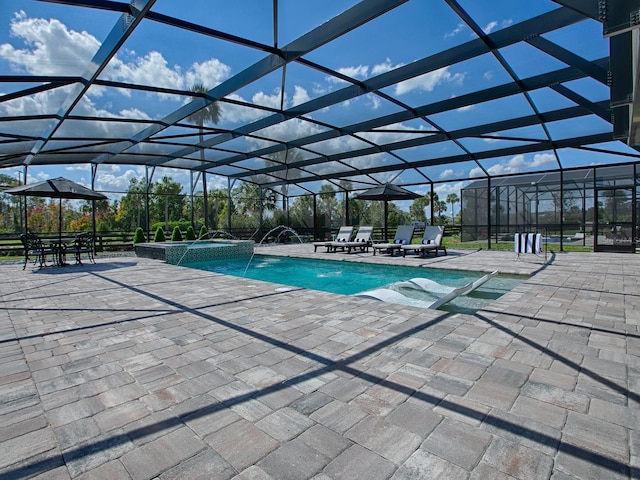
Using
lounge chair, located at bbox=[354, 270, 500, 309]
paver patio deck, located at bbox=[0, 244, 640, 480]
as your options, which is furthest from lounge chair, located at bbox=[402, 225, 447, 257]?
paver patio deck, located at bbox=[0, 244, 640, 480]

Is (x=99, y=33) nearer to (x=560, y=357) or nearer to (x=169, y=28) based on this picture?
(x=169, y=28)

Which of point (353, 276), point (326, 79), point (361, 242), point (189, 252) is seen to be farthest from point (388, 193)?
point (189, 252)

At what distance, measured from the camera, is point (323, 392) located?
2.25m

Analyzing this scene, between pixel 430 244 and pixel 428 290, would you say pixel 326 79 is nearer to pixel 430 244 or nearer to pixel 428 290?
pixel 428 290

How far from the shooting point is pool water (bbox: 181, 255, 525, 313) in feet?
19.3

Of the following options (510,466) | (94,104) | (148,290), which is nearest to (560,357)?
(510,466)

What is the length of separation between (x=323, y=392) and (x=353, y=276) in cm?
646

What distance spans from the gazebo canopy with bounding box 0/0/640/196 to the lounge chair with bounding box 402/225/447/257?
2556mm

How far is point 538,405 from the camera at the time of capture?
2049mm

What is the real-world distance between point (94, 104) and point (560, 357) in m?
8.62

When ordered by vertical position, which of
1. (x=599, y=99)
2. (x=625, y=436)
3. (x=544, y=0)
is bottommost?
(x=625, y=436)

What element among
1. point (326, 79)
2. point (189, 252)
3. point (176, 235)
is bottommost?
point (189, 252)

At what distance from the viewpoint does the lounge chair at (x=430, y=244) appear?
1044 cm

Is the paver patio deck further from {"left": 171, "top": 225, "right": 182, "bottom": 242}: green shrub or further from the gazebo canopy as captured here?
{"left": 171, "top": 225, "right": 182, "bottom": 242}: green shrub
